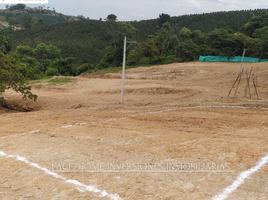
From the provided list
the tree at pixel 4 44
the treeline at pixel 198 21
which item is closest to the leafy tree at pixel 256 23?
the treeline at pixel 198 21

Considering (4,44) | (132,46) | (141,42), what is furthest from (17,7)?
(141,42)

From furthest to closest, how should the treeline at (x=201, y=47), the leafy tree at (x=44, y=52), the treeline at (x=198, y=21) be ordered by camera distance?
the treeline at (x=198, y=21) → the leafy tree at (x=44, y=52) → the treeline at (x=201, y=47)

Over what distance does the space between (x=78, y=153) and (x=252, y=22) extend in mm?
54040

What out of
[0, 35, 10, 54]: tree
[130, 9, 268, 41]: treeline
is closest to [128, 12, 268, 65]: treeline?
[130, 9, 268, 41]: treeline

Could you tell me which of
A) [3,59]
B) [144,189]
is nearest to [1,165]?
[144,189]

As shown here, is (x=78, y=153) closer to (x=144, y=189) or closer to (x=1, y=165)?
(x=1, y=165)

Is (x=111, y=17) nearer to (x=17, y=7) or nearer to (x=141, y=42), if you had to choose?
(x=141, y=42)

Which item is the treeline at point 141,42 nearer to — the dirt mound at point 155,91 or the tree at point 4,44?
the tree at point 4,44

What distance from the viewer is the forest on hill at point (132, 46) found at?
37.8m

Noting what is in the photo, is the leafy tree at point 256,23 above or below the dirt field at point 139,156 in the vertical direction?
above

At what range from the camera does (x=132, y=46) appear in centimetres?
5375

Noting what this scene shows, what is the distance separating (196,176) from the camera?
4.13 m

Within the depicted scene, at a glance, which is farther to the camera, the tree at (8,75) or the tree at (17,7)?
the tree at (17,7)

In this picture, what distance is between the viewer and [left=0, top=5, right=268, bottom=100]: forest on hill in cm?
3775
